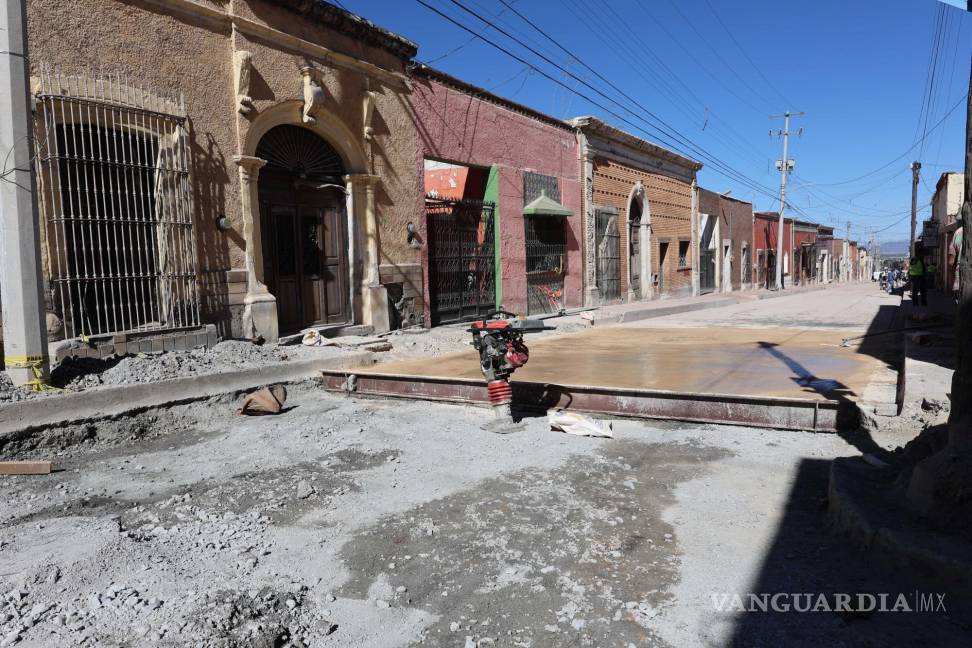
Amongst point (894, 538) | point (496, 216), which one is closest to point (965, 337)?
point (894, 538)

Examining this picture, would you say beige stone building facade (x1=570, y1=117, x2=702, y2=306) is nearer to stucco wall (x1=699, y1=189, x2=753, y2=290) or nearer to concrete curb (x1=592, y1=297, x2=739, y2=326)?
concrete curb (x1=592, y1=297, x2=739, y2=326)

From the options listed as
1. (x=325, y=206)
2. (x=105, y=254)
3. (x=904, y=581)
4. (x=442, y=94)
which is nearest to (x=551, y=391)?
(x=904, y=581)

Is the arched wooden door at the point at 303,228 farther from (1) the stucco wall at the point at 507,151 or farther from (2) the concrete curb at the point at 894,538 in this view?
(2) the concrete curb at the point at 894,538

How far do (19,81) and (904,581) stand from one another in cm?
696

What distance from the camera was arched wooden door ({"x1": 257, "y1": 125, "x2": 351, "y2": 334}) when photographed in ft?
30.1

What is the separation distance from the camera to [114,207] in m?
6.94

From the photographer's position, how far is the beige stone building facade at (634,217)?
57.1ft

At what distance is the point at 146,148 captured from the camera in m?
7.18

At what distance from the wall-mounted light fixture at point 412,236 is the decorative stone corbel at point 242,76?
371cm

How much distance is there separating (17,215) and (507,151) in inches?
407

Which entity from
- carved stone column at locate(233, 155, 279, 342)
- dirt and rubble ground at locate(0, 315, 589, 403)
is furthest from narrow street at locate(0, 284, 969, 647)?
carved stone column at locate(233, 155, 279, 342)

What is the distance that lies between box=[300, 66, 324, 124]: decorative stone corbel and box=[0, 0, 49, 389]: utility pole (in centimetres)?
411

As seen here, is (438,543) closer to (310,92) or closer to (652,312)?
(310,92)

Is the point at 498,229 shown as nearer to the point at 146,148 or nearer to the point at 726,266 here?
the point at 146,148
